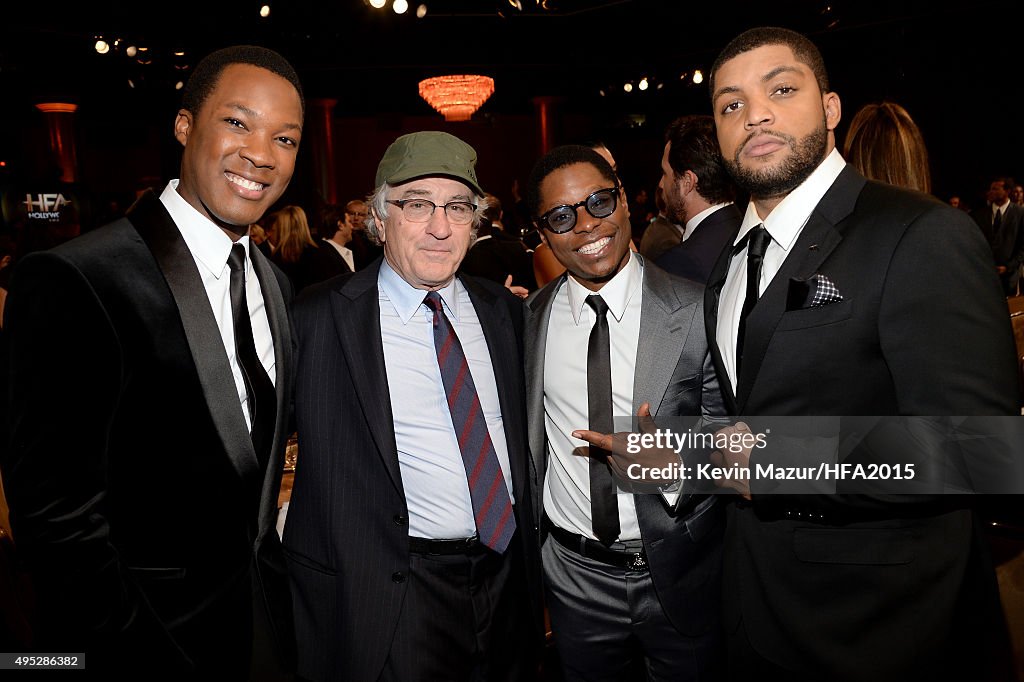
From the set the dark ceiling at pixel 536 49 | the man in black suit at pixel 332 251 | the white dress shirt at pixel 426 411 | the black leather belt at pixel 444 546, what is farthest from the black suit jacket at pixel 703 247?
the dark ceiling at pixel 536 49

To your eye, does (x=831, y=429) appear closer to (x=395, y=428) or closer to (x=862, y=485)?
(x=862, y=485)

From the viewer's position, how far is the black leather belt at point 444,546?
6.51 ft

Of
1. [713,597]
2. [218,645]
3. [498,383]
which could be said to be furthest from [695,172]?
[218,645]

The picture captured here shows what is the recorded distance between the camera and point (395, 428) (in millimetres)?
2029

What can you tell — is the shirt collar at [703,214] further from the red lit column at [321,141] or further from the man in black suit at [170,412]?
the red lit column at [321,141]

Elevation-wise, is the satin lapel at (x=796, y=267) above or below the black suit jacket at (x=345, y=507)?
above

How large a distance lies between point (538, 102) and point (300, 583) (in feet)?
46.9

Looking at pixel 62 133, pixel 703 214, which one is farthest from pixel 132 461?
pixel 62 133

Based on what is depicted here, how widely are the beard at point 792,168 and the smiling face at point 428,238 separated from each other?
84cm

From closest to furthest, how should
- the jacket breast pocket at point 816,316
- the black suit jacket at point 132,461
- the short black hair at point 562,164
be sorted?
1. the black suit jacket at point 132,461
2. the jacket breast pocket at point 816,316
3. the short black hair at point 562,164

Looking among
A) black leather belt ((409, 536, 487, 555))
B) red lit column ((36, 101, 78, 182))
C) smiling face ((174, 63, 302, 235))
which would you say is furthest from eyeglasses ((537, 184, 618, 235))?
red lit column ((36, 101, 78, 182))

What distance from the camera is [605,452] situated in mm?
2006

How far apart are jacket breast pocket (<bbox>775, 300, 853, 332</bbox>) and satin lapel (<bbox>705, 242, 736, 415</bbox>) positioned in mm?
290

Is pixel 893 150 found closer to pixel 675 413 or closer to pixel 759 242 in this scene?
pixel 759 242
